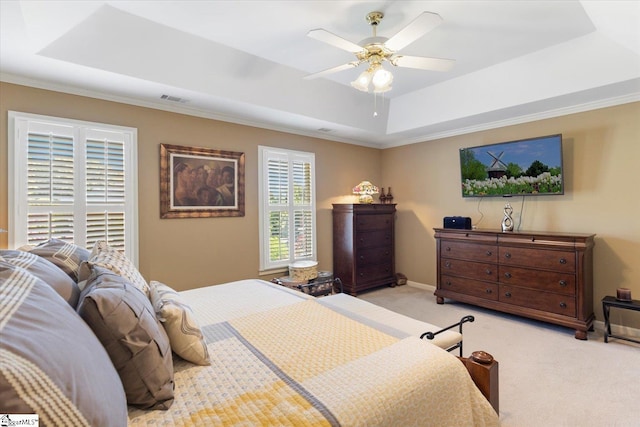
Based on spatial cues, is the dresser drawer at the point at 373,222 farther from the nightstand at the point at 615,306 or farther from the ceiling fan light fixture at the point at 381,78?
the nightstand at the point at 615,306

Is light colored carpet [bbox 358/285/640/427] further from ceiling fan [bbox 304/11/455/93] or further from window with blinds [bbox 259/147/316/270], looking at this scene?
ceiling fan [bbox 304/11/455/93]

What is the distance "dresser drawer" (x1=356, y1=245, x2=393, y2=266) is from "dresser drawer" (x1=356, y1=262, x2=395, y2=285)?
61 millimetres

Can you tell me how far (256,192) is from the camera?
161 inches

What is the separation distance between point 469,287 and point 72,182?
4.56 metres

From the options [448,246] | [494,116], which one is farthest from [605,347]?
[494,116]

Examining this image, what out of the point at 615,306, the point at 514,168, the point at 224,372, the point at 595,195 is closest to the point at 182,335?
the point at 224,372

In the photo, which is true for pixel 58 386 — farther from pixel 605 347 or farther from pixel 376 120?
pixel 376 120

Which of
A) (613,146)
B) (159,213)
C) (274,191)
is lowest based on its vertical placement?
(159,213)

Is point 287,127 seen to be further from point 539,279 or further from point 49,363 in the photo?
point 49,363

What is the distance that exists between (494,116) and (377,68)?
2276 millimetres

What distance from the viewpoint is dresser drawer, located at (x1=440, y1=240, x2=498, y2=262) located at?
3.70 m

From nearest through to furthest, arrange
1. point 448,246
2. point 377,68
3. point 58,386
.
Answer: point 58,386 < point 377,68 < point 448,246

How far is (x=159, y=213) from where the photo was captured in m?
3.36

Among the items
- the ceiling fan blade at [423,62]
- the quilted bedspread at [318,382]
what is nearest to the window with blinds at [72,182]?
the quilted bedspread at [318,382]
